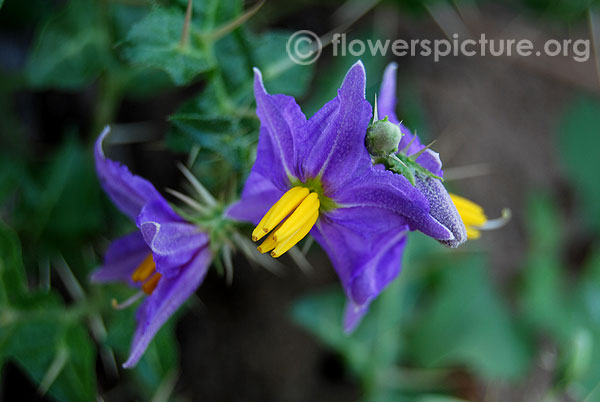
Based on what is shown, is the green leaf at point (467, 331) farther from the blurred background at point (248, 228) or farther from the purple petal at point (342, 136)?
the purple petal at point (342, 136)

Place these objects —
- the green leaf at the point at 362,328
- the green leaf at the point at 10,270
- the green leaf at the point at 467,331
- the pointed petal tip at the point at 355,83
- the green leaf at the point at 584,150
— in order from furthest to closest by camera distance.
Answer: the green leaf at the point at 584,150
the green leaf at the point at 467,331
the green leaf at the point at 362,328
the green leaf at the point at 10,270
the pointed petal tip at the point at 355,83

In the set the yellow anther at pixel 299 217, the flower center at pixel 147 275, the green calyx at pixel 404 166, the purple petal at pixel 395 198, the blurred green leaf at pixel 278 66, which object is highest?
the green calyx at pixel 404 166

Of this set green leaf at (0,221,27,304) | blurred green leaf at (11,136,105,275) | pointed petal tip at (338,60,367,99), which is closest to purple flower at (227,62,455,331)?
pointed petal tip at (338,60,367,99)

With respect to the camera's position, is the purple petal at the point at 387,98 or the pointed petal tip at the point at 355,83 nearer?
the pointed petal tip at the point at 355,83

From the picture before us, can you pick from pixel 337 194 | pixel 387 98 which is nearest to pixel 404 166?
pixel 337 194

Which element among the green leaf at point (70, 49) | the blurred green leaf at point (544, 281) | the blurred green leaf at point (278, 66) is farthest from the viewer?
the blurred green leaf at point (544, 281)

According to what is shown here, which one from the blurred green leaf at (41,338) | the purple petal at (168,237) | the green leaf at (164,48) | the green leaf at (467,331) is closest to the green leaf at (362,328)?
the green leaf at (467,331)
